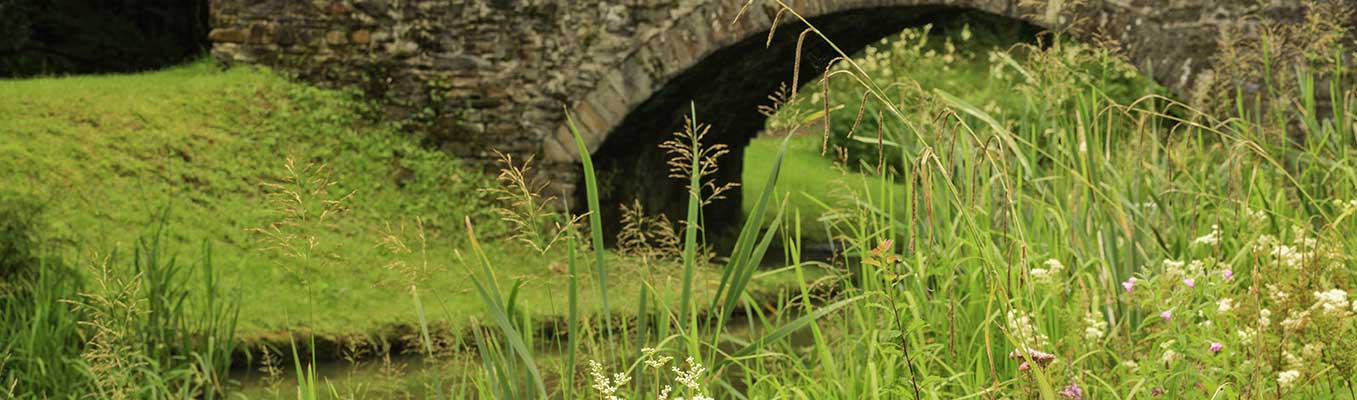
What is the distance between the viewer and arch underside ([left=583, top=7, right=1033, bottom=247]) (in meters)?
7.02

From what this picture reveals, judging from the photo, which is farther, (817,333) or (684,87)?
(684,87)

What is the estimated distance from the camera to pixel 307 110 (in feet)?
24.8

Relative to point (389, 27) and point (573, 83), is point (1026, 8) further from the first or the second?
point (389, 27)

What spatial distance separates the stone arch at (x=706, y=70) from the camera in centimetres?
632

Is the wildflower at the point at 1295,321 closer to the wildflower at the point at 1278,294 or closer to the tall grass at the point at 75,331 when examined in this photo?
the wildflower at the point at 1278,294

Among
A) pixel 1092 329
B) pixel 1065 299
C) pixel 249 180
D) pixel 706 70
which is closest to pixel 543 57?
pixel 706 70

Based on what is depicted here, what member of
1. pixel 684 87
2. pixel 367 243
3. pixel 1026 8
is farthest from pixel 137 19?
pixel 1026 8

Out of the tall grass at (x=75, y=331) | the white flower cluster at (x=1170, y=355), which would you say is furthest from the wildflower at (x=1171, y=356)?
the tall grass at (x=75, y=331)

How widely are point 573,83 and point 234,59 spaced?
207 centimetres

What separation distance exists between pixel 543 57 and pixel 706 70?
0.90 meters

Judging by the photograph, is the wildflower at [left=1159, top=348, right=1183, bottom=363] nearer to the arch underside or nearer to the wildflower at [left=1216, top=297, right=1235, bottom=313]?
the wildflower at [left=1216, top=297, right=1235, bottom=313]

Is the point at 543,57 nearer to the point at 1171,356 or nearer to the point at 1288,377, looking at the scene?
the point at 1171,356

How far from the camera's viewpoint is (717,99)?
316 inches

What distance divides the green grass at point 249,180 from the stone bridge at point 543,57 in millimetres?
221
